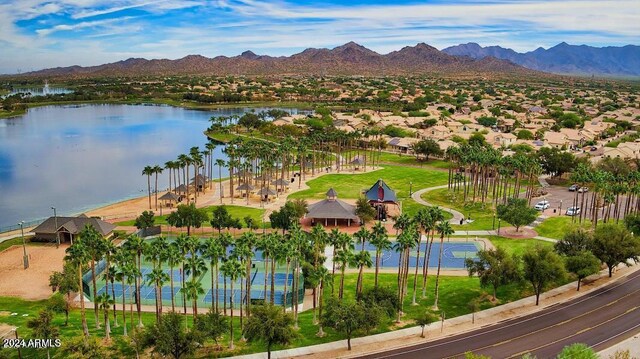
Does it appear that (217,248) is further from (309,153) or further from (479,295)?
(309,153)

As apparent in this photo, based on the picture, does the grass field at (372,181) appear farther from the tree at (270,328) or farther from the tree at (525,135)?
the tree at (270,328)

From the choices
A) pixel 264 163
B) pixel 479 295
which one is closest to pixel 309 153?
pixel 264 163

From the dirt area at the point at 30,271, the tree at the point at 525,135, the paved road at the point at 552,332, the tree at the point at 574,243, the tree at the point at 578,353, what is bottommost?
the dirt area at the point at 30,271

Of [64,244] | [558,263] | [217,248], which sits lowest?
[64,244]


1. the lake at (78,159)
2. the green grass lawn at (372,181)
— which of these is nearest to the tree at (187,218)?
the green grass lawn at (372,181)

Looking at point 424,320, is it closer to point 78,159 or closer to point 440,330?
point 440,330

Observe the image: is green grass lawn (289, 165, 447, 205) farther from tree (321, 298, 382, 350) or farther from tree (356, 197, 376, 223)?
tree (321, 298, 382, 350)
